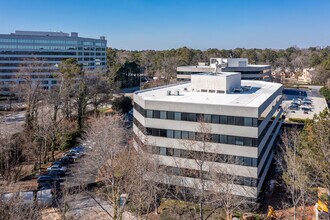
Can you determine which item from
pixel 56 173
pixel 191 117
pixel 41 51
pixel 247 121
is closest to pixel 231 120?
pixel 247 121

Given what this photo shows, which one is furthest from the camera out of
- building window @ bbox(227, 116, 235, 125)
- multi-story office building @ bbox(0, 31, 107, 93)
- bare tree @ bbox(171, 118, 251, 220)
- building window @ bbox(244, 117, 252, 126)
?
multi-story office building @ bbox(0, 31, 107, 93)

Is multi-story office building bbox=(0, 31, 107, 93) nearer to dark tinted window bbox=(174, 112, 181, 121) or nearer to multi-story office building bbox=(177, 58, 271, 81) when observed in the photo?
multi-story office building bbox=(177, 58, 271, 81)

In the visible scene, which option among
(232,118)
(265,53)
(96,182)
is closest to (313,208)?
(232,118)

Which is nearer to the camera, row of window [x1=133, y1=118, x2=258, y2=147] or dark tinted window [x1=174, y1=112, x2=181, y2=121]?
row of window [x1=133, y1=118, x2=258, y2=147]

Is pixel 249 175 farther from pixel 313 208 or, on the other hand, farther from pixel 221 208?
pixel 313 208

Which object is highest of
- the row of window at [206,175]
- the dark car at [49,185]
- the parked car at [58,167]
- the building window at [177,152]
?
the building window at [177,152]

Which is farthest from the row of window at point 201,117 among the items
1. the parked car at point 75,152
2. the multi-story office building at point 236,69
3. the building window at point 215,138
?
the multi-story office building at point 236,69

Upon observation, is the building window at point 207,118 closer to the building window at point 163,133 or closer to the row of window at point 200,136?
the row of window at point 200,136

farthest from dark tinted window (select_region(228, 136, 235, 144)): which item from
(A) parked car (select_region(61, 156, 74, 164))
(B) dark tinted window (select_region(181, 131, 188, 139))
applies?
(A) parked car (select_region(61, 156, 74, 164))
